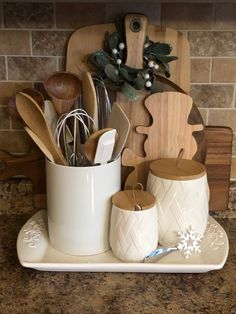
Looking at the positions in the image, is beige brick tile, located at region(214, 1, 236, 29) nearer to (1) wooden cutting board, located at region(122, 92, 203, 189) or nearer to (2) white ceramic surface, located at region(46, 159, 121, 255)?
(1) wooden cutting board, located at region(122, 92, 203, 189)

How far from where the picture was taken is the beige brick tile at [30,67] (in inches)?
38.8

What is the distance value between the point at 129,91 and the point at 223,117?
0.82 ft

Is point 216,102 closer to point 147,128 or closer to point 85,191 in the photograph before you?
point 147,128

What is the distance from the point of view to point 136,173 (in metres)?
0.98

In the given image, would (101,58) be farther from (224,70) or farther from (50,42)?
(224,70)

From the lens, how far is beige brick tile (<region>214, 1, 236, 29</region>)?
0.95 metres

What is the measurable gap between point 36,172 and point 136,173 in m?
0.23

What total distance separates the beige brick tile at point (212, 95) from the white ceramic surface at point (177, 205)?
0.23 meters

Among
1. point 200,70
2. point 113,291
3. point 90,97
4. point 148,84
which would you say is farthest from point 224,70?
point 113,291

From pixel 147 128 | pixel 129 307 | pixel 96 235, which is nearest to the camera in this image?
pixel 129 307

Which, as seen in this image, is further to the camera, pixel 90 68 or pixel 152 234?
pixel 90 68

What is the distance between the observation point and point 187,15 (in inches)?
37.5

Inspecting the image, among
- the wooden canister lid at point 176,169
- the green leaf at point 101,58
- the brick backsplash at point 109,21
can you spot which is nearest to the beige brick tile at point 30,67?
the brick backsplash at point 109,21

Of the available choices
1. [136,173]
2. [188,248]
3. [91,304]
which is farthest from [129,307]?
[136,173]
